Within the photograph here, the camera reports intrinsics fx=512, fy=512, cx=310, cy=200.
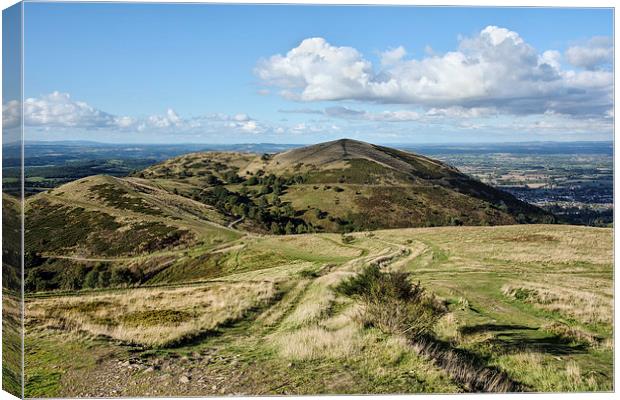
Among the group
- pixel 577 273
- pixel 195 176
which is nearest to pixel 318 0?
pixel 577 273

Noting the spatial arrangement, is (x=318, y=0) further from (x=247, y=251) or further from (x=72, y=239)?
(x=72, y=239)

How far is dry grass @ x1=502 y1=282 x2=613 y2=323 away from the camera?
38.6ft

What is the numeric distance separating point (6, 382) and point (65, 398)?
1.59m

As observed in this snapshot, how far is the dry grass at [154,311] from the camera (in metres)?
11.4

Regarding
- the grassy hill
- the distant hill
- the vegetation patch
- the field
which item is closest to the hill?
the distant hill

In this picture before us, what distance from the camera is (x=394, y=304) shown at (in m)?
11.6

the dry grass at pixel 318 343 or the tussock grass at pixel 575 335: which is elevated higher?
the tussock grass at pixel 575 335

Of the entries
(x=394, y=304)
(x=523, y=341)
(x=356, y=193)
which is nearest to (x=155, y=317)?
(x=394, y=304)

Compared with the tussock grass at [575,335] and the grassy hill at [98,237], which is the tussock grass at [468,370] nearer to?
the tussock grass at [575,335]

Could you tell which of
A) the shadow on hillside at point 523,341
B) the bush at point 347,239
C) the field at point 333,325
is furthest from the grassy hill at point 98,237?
the shadow on hillside at point 523,341

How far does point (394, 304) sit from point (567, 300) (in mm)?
4211

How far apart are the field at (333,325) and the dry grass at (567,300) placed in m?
0.03

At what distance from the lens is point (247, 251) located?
15.0m

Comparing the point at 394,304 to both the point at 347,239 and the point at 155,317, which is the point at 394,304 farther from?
the point at 155,317
